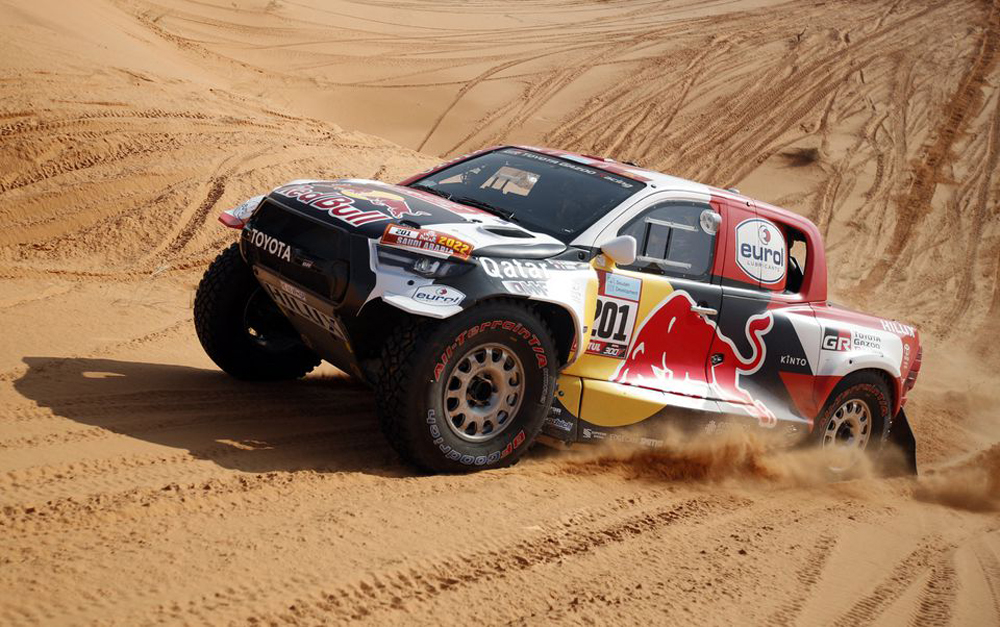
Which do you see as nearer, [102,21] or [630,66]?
[102,21]

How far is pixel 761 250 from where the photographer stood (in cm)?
657

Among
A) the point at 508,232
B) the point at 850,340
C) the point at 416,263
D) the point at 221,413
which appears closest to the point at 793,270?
the point at 850,340

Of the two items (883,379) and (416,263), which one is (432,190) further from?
(883,379)

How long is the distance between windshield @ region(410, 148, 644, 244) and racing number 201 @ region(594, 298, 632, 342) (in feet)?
1.39

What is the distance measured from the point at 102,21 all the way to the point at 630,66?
1114cm

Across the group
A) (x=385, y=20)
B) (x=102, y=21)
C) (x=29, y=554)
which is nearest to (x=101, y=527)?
(x=29, y=554)

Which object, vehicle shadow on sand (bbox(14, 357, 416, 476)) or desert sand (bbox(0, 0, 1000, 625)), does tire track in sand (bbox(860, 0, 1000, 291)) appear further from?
vehicle shadow on sand (bbox(14, 357, 416, 476))

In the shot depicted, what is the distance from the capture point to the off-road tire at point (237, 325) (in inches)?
236

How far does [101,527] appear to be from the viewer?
401cm

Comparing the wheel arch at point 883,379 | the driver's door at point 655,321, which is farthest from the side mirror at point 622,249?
the wheel arch at point 883,379

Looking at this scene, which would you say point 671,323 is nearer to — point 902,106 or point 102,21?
point 102,21

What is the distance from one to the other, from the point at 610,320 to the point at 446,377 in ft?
3.89

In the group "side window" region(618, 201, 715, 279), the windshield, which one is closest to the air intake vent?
the windshield

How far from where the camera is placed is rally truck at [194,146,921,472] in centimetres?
497
